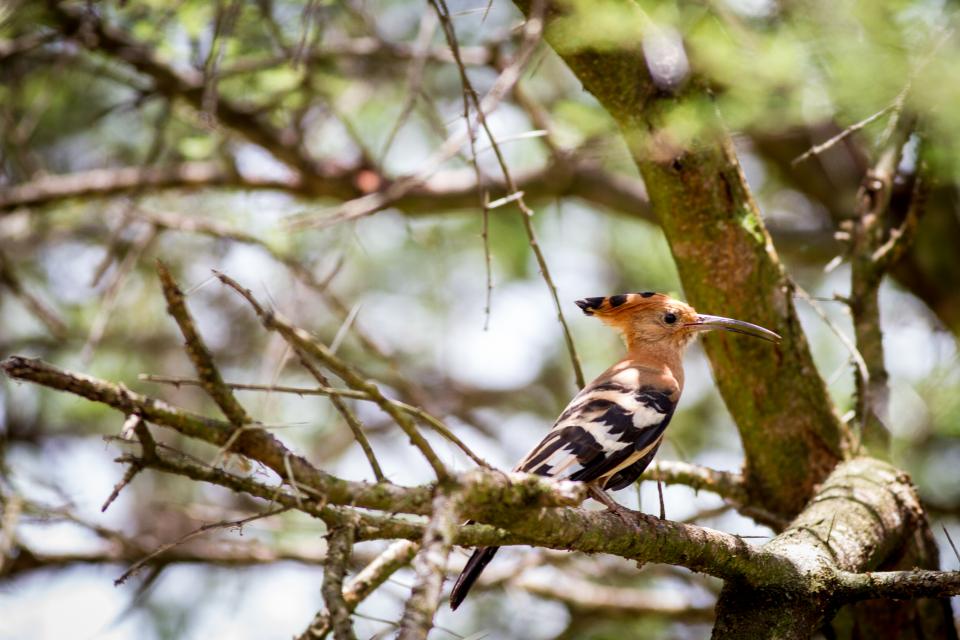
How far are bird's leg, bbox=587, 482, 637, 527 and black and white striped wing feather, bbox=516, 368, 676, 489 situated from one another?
2.2 inches

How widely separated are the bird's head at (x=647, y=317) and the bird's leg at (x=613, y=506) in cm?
103

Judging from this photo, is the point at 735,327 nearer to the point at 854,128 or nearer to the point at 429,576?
the point at 854,128

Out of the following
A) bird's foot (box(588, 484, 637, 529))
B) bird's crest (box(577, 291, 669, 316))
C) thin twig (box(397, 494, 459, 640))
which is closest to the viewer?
thin twig (box(397, 494, 459, 640))

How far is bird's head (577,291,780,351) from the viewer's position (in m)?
4.10

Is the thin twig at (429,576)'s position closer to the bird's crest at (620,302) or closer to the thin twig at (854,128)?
the thin twig at (854,128)

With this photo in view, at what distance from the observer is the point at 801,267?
6352 millimetres

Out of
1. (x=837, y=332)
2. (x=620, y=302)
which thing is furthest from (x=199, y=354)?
(x=620, y=302)

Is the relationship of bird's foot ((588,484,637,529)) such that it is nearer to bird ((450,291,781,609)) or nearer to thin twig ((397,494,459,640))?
bird ((450,291,781,609))

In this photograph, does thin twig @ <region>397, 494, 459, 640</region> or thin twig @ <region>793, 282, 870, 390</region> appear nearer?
thin twig @ <region>397, 494, 459, 640</region>

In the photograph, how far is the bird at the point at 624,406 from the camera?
306cm

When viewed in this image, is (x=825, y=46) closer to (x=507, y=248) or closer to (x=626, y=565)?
(x=626, y=565)

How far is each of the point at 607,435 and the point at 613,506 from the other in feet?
0.91

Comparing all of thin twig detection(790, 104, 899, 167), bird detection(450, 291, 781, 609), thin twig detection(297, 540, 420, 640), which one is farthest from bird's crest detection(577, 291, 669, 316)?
thin twig detection(297, 540, 420, 640)

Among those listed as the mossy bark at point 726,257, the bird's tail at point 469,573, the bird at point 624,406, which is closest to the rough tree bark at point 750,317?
the mossy bark at point 726,257
